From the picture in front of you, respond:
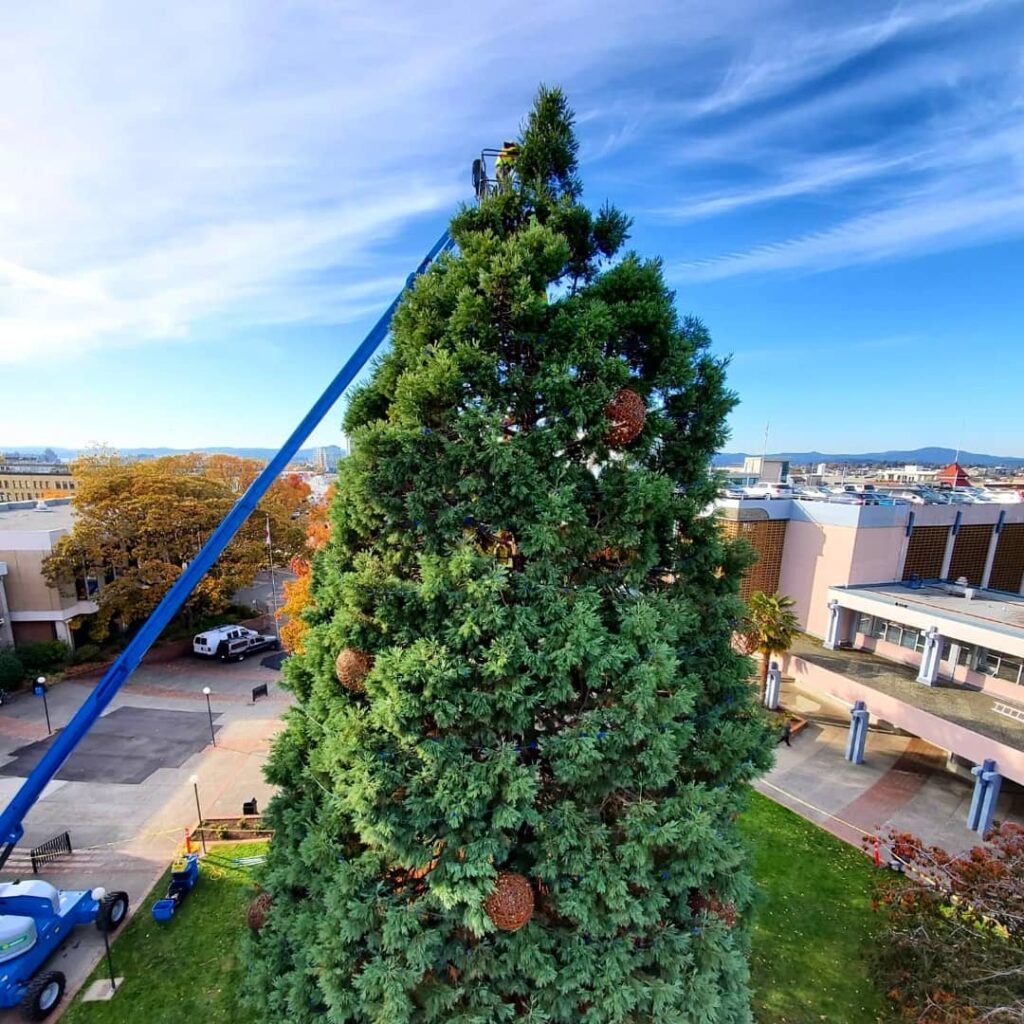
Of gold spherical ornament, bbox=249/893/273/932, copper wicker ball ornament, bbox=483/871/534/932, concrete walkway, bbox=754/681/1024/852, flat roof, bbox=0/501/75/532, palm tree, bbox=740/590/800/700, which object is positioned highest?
flat roof, bbox=0/501/75/532

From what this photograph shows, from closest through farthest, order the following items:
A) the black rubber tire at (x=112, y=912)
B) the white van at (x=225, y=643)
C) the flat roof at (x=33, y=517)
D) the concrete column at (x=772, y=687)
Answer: the black rubber tire at (x=112, y=912) < the concrete column at (x=772, y=687) < the flat roof at (x=33, y=517) < the white van at (x=225, y=643)

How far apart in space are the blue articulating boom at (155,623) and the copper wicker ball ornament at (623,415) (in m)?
3.97

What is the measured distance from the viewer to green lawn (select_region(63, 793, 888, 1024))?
31.8 ft

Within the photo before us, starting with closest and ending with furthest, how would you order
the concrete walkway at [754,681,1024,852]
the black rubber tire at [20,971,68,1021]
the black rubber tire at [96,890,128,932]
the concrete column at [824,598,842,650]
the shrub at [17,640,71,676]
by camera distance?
1. the black rubber tire at [20,971,68,1021]
2. the black rubber tire at [96,890,128,932]
3. the concrete walkway at [754,681,1024,852]
4. the concrete column at [824,598,842,650]
5. the shrub at [17,640,71,676]

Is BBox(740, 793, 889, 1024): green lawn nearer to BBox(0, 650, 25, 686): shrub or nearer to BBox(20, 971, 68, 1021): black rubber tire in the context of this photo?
BBox(20, 971, 68, 1021): black rubber tire

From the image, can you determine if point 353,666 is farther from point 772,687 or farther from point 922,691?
point 922,691

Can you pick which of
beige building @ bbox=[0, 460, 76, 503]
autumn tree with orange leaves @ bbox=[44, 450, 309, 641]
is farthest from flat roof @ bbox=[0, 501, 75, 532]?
beige building @ bbox=[0, 460, 76, 503]

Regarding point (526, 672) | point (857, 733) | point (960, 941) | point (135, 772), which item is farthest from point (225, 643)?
point (960, 941)

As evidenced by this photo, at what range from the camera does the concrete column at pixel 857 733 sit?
60.1 feet

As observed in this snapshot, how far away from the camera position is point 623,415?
227 inches

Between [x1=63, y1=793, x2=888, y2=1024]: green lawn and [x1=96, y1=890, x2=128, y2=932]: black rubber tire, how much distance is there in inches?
11.0

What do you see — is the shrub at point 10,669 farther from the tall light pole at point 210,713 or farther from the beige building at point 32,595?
the tall light pole at point 210,713

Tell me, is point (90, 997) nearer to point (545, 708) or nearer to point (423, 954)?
point (423, 954)

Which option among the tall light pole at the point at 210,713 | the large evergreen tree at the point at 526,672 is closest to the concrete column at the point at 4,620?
the tall light pole at the point at 210,713
